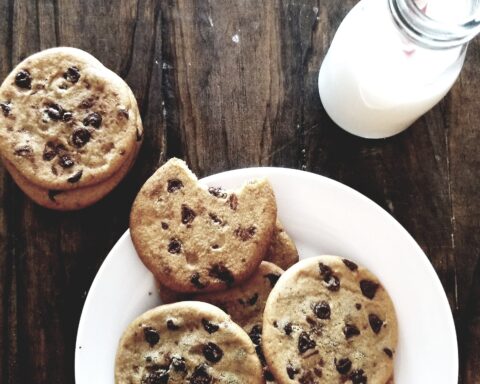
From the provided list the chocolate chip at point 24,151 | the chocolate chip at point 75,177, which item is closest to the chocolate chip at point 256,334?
the chocolate chip at point 75,177

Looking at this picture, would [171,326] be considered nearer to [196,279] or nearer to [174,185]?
[196,279]

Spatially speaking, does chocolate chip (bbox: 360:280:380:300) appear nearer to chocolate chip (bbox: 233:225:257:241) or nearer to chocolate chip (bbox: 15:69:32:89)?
chocolate chip (bbox: 233:225:257:241)

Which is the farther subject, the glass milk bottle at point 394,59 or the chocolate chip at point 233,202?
the chocolate chip at point 233,202

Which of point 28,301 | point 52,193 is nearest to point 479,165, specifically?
point 52,193

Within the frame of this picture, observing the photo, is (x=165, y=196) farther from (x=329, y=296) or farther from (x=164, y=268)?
(x=329, y=296)

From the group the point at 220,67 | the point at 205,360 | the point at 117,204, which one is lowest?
the point at 205,360

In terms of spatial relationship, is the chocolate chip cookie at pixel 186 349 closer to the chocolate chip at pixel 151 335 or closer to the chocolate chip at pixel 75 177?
the chocolate chip at pixel 151 335

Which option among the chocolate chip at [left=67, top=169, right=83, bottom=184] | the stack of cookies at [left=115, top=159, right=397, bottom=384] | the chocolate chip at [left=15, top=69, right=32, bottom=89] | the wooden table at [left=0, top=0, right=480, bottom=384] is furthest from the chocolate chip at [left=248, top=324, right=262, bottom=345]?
the chocolate chip at [left=15, top=69, right=32, bottom=89]

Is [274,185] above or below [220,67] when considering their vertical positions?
below
